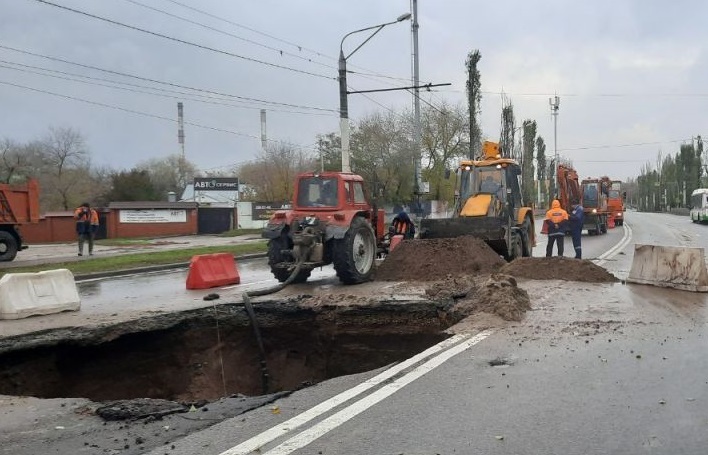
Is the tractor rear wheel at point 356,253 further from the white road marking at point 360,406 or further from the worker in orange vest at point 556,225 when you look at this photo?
the worker in orange vest at point 556,225

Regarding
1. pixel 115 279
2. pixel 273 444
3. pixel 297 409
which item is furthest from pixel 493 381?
pixel 115 279

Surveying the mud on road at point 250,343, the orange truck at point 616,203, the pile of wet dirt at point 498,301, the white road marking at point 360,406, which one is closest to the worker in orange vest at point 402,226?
the mud on road at point 250,343

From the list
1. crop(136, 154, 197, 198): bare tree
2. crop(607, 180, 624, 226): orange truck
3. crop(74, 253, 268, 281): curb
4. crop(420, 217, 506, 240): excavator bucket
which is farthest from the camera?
crop(136, 154, 197, 198): bare tree

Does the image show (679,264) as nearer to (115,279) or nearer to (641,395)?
(641,395)

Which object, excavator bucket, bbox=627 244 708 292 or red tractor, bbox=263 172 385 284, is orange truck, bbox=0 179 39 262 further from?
excavator bucket, bbox=627 244 708 292

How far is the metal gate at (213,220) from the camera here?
4091 cm

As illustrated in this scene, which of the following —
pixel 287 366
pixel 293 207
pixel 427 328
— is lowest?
pixel 287 366

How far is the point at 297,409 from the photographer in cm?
511

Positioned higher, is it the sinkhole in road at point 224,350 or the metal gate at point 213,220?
the metal gate at point 213,220

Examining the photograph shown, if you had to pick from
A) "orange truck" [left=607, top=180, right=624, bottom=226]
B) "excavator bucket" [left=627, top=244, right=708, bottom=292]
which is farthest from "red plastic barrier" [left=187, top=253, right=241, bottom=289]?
"orange truck" [left=607, top=180, right=624, bottom=226]

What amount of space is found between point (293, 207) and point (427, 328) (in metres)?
4.63

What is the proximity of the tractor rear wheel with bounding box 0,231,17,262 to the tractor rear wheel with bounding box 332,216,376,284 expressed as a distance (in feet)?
47.5

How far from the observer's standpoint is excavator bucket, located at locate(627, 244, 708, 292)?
34.2 ft

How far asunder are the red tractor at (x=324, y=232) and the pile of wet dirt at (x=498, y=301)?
3.20 meters
